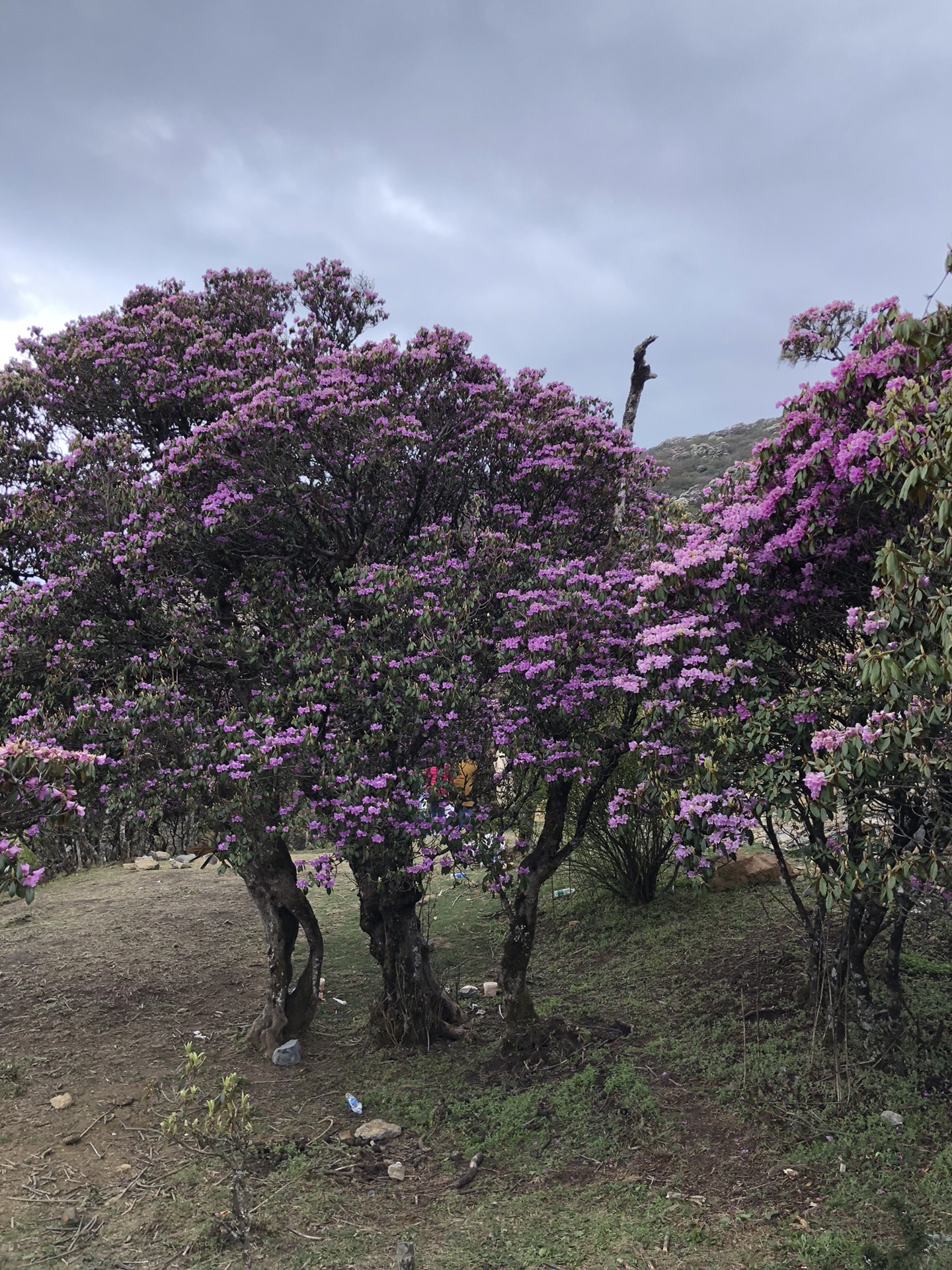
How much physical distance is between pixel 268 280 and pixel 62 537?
4.12 meters

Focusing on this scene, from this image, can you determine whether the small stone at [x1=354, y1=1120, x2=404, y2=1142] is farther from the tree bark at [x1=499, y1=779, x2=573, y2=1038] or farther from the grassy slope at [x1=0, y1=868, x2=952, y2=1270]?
the tree bark at [x1=499, y1=779, x2=573, y2=1038]

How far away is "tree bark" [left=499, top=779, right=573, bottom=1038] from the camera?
7113 mm

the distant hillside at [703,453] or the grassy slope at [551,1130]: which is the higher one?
the distant hillside at [703,453]

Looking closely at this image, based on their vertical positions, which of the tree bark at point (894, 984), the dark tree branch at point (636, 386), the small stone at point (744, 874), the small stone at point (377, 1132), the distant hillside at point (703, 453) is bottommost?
the small stone at point (377, 1132)

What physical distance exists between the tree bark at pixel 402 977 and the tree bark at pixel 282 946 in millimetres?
611

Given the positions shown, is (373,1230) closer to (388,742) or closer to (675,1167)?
(675,1167)

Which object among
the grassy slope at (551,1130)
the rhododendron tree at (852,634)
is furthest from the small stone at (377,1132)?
the rhododendron tree at (852,634)

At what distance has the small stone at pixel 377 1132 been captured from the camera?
5.91 m

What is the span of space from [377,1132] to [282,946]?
2.12 m

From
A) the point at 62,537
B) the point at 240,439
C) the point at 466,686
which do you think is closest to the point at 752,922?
the point at 466,686

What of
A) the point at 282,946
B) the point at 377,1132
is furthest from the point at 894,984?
the point at 282,946

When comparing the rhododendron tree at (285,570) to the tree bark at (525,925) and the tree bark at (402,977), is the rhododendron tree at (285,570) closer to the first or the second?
the tree bark at (402,977)

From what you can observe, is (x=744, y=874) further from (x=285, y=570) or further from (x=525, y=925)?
(x=285, y=570)

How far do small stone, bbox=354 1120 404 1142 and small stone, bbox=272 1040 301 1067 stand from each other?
137 cm
